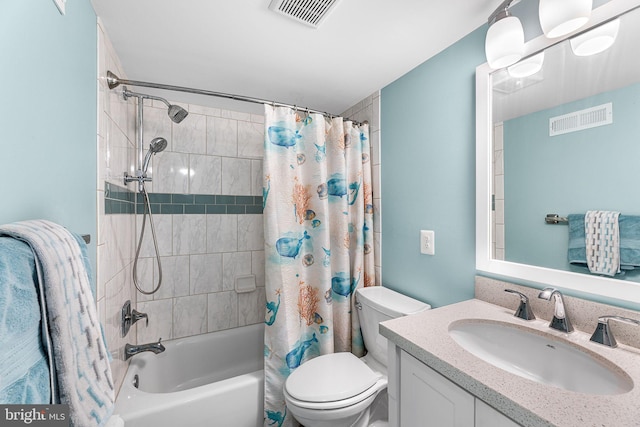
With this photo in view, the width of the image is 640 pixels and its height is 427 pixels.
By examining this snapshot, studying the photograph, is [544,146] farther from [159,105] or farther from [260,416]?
[159,105]

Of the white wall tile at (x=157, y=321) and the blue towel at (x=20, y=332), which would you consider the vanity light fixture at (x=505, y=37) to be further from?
the white wall tile at (x=157, y=321)

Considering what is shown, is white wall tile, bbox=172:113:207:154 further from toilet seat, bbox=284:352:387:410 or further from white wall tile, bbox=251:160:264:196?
toilet seat, bbox=284:352:387:410

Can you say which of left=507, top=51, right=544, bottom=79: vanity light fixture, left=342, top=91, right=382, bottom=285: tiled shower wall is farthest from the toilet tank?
left=507, top=51, right=544, bottom=79: vanity light fixture

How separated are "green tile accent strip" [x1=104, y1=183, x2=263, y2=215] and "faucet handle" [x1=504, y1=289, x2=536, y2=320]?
71.3 inches

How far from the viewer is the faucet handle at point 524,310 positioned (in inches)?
38.7

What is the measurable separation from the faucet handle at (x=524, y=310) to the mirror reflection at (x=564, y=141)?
0.48 feet

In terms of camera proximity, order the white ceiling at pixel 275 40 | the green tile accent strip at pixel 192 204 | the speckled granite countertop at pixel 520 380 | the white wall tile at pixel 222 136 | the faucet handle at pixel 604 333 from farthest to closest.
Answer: the white wall tile at pixel 222 136
the green tile accent strip at pixel 192 204
the white ceiling at pixel 275 40
the faucet handle at pixel 604 333
the speckled granite countertop at pixel 520 380

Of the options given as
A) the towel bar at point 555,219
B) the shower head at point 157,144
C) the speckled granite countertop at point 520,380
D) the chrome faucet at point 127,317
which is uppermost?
the shower head at point 157,144

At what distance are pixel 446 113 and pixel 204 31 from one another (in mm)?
1254

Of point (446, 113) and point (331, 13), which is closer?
point (331, 13)

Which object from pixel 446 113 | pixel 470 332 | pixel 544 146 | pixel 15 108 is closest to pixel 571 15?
pixel 544 146

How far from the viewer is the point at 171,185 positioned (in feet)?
6.42

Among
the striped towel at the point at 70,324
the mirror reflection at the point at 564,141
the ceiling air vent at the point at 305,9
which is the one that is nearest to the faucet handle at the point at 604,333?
the mirror reflection at the point at 564,141

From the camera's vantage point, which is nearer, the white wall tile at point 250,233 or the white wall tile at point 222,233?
the white wall tile at point 222,233
